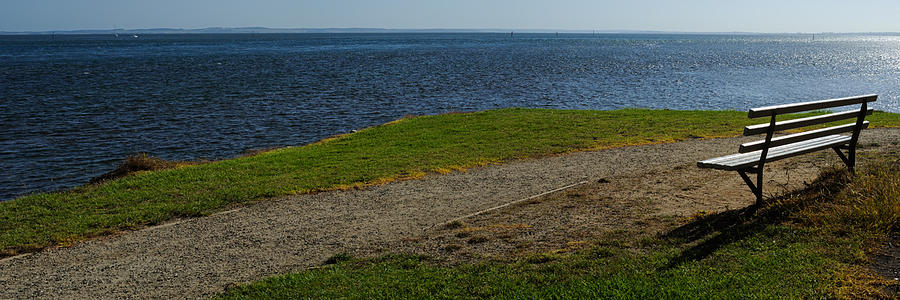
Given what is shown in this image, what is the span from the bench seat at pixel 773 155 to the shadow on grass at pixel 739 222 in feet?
1.61

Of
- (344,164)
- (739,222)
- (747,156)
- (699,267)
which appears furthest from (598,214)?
(344,164)

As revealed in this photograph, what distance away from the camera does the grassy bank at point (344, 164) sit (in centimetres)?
1100

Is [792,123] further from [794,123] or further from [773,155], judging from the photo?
[773,155]

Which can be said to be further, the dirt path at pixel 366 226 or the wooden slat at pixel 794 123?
the dirt path at pixel 366 226

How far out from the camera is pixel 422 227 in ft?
31.2

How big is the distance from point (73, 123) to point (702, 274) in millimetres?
31250

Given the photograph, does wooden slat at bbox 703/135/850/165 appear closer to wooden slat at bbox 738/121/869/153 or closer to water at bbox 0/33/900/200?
wooden slat at bbox 738/121/869/153

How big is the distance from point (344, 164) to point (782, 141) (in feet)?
30.9

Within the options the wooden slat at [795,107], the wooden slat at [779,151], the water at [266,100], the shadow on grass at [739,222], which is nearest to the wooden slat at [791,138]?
the wooden slat at [779,151]

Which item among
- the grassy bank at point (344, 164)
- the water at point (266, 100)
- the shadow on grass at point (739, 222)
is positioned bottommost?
the water at point (266, 100)

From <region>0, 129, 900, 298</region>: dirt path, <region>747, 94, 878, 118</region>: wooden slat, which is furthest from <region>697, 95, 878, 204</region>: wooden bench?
<region>0, 129, 900, 298</region>: dirt path

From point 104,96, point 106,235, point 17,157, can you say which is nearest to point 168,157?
point 17,157

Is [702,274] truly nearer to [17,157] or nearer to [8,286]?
[8,286]

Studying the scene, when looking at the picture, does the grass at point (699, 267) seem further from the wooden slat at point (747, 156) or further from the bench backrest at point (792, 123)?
the bench backrest at point (792, 123)
